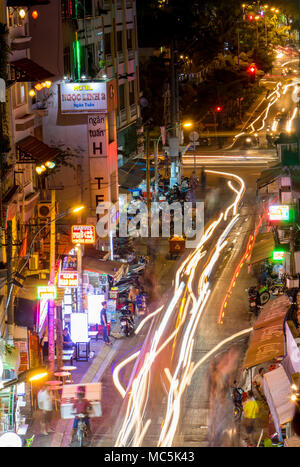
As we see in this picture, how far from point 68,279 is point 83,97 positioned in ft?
34.9

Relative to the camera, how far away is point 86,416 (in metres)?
27.2

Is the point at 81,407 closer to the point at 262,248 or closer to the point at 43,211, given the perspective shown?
the point at 43,211

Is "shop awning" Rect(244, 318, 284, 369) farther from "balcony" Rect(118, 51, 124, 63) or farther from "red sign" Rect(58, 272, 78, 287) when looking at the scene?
"balcony" Rect(118, 51, 124, 63)

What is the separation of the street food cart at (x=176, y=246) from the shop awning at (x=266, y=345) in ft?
50.8

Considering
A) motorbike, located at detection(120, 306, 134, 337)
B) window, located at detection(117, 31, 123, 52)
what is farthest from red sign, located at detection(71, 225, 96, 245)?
window, located at detection(117, 31, 123, 52)

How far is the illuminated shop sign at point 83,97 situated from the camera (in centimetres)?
4106

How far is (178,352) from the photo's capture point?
34.3 m

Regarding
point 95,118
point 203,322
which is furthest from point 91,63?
point 203,322

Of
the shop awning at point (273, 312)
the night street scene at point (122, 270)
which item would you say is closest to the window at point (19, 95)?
the night street scene at point (122, 270)

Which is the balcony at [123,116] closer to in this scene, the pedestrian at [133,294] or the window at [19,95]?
the pedestrian at [133,294]

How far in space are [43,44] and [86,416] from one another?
19742mm

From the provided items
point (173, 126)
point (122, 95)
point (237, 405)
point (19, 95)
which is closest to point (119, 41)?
point (122, 95)

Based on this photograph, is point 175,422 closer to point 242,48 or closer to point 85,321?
point 85,321

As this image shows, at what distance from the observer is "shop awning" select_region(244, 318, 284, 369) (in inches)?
1126
